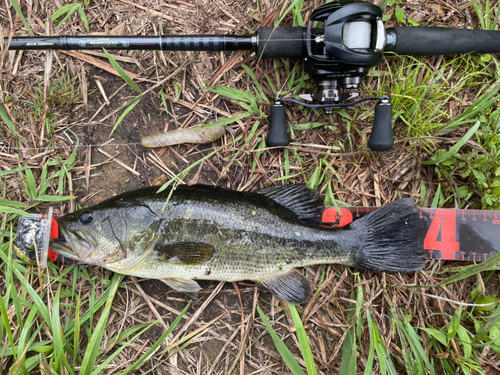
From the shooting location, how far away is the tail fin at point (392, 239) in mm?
3006

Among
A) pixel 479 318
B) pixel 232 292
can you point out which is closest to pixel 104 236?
pixel 232 292

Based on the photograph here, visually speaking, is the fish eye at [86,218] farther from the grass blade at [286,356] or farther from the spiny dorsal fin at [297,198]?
the grass blade at [286,356]

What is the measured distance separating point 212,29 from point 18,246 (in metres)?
2.86

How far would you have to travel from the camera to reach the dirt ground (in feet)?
10.4

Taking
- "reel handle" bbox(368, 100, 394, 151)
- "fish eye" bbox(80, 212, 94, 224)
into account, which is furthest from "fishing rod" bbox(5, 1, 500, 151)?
"fish eye" bbox(80, 212, 94, 224)

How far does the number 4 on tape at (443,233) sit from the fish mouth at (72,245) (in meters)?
3.23

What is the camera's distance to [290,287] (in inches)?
121

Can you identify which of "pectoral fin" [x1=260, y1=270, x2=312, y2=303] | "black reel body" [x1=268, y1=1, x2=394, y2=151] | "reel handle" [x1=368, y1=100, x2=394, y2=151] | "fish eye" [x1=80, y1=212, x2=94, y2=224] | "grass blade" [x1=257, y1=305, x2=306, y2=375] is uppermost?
"black reel body" [x1=268, y1=1, x2=394, y2=151]

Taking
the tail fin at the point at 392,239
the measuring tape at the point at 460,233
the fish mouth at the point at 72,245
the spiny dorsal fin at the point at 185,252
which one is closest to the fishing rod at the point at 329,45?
the tail fin at the point at 392,239

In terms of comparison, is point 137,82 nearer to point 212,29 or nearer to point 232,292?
point 212,29

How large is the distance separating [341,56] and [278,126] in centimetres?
82

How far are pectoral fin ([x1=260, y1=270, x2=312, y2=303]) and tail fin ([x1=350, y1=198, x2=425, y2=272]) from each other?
0.55 m

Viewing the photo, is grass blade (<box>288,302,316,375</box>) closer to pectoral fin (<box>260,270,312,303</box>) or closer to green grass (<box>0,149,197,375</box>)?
pectoral fin (<box>260,270,312,303</box>)

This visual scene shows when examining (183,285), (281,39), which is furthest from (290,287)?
(281,39)
